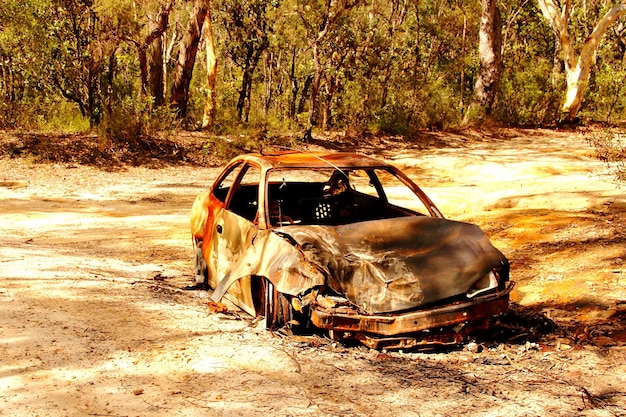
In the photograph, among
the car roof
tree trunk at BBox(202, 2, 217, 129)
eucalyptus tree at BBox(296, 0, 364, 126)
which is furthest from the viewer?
tree trunk at BBox(202, 2, 217, 129)

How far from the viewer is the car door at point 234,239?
224 inches

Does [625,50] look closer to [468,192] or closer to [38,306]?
[468,192]

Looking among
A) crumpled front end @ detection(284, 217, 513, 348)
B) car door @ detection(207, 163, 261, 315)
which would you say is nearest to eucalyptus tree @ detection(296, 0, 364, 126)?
car door @ detection(207, 163, 261, 315)

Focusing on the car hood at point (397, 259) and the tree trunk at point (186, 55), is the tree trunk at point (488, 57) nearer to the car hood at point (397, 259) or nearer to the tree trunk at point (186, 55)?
the tree trunk at point (186, 55)

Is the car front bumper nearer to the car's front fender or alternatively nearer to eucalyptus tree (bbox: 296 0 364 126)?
the car's front fender

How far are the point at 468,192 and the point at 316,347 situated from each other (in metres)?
→ 9.65

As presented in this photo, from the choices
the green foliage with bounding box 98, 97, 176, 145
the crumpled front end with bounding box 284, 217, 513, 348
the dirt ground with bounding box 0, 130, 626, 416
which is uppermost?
the green foliage with bounding box 98, 97, 176, 145

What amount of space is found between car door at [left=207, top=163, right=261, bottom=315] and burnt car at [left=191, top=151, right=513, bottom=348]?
1cm

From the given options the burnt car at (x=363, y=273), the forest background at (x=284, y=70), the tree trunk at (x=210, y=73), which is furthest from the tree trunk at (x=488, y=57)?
the burnt car at (x=363, y=273)

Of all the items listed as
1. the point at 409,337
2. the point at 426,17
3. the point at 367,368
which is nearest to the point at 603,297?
the point at 409,337

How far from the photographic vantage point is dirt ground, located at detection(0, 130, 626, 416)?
159 inches

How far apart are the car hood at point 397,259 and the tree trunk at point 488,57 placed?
19.7 m

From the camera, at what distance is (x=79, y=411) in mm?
3744

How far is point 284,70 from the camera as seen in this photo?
2816 centimetres
